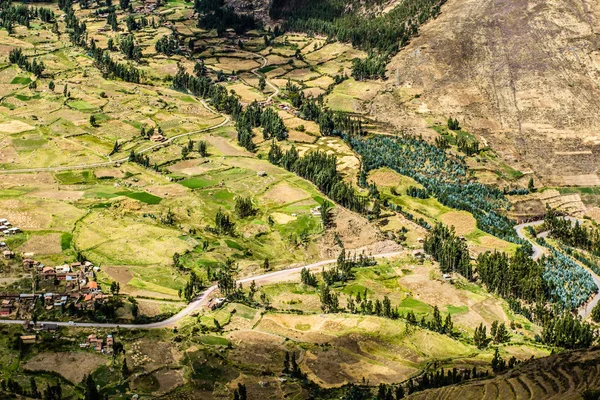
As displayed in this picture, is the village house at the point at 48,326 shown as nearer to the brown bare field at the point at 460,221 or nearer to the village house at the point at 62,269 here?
the village house at the point at 62,269

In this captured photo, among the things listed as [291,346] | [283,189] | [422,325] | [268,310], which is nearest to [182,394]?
[291,346]

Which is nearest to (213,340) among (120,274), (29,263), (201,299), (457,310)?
(201,299)

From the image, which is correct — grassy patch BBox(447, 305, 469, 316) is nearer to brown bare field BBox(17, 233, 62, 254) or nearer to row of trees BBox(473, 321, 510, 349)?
row of trees BBox(473, 321, 510, 349)

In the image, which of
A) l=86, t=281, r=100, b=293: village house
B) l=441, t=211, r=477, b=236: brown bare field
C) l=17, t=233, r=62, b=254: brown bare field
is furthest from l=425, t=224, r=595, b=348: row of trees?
l=17, t=233, r=62, b=254: brown bare field

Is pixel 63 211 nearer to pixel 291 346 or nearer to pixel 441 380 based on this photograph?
pixel 291 346

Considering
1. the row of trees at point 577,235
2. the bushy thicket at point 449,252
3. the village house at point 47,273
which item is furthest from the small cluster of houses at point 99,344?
the row of trees at point 577,235

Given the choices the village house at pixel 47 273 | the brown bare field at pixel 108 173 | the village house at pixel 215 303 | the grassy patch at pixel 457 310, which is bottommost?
the grassy patch at pixel 457 310

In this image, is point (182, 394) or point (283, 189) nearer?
point (182, 394)

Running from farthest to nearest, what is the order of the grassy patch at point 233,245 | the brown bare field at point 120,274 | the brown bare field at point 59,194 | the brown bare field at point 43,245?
1. the brown bare field at point 59,194
2. the grassy patch at point 233,245
3. the brown bare field at point 43,245
4. the brown bare field at point 120,274
